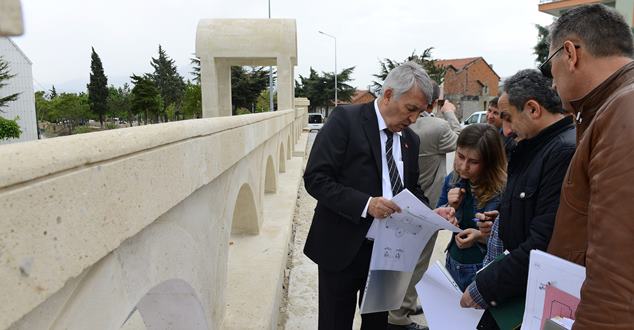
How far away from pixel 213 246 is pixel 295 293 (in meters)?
2.34

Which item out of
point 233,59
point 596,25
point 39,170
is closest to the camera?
point 39,170

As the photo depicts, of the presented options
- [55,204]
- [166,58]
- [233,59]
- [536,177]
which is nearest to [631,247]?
[536,177]

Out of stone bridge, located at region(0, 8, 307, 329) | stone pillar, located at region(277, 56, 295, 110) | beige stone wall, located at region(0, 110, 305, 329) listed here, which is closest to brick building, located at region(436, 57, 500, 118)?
stone pillar, located at region(277, 56, 295, 110)

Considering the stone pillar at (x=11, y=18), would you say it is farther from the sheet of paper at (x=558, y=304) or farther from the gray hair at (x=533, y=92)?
the gray hair at (x=533, y=92)

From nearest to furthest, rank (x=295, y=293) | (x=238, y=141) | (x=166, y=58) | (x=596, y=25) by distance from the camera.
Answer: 1. (x=596, y=25)
2. (x=238, y=141)
3. (x=295, y=293)
4. (x=166, y=58)

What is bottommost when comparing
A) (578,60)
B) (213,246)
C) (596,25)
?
(213,246)

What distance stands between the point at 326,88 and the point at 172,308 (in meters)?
48.9

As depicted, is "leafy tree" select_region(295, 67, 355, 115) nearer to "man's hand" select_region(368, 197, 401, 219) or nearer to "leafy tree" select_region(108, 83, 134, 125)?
"leafy tree" select_region(108, 83, 134, 125)

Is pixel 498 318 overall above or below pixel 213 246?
below

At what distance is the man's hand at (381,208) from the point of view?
2168 millimetres

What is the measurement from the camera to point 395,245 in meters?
2.42

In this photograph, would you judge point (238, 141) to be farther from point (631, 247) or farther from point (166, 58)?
point (166, 58)

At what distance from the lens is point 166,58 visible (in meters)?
45.2

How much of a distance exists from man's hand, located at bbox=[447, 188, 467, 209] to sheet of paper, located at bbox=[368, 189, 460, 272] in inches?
11.0
